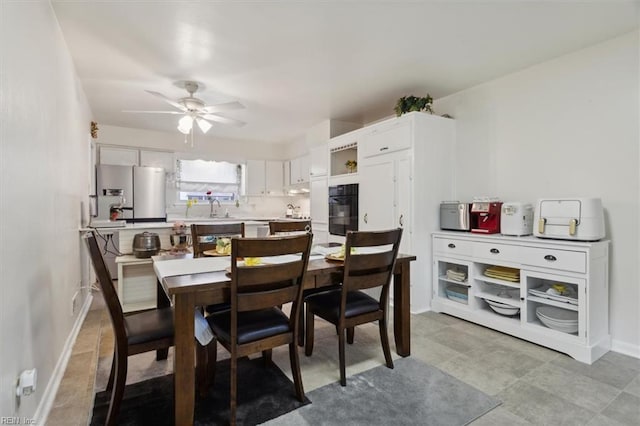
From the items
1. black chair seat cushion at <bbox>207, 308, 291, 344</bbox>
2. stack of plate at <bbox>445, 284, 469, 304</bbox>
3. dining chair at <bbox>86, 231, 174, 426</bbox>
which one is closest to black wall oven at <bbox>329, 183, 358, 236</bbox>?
stack of plate at <bbox>445, 284, 469, 304</bbox>

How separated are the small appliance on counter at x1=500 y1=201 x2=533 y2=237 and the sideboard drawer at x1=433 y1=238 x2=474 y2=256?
1.15 feet

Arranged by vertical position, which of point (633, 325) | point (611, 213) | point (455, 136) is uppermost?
point (455, 136)

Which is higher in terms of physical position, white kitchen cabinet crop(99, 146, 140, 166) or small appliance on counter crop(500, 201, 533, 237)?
white kitchen cabinet crop(99, 146, 140, 166)

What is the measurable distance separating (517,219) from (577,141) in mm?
834

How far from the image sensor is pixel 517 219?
2838 mm

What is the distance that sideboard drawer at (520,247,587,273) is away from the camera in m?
2.36

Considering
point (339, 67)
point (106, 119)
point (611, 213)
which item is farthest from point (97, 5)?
point (611, 213)

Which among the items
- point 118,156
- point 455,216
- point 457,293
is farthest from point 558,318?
point 118,156

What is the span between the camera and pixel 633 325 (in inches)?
97.4

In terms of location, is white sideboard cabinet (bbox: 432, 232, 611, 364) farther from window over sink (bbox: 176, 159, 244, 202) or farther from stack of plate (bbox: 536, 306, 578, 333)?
window over sink (bbox: 176, 159, 244, 202)

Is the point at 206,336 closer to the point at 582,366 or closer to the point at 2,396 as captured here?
the point at 2,396

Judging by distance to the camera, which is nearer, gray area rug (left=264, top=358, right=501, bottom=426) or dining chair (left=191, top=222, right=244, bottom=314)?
gray area rug (left=264, top=358, right=501, bottom=426)

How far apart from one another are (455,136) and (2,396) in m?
4.07

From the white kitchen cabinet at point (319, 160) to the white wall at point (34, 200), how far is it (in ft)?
10.0
